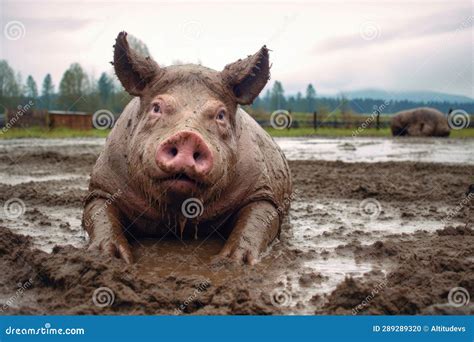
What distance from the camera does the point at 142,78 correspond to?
21.1 ft

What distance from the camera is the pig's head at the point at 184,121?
513 cm

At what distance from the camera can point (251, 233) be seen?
606 centimetres

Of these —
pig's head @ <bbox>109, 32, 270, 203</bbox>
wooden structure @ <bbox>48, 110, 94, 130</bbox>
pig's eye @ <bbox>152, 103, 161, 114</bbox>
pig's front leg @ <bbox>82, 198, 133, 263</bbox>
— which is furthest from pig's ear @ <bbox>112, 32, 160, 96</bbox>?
wooden structure @ <bbox>48, 110, 94, 130</bbox>

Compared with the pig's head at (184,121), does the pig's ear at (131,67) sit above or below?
above

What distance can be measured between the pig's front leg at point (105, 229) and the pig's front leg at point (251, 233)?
3.14 ft

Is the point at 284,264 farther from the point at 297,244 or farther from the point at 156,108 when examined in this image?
the point at 156,108

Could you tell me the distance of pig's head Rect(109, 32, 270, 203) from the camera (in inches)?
202

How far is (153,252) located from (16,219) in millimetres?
2581

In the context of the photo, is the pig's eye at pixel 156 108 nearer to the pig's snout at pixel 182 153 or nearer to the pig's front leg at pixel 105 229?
the pig's snout at pixel 182 153

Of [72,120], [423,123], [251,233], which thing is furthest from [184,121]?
[72,120]

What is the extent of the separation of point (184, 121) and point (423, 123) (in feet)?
92.9

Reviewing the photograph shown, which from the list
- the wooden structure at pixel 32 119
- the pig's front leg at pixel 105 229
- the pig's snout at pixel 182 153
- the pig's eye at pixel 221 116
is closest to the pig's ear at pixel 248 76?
the pig's eye at pixel 221 116

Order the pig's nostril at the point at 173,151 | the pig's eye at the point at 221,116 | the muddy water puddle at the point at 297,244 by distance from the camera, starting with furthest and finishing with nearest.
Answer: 1. the pig's eye at the point at 221,116
2. the pig's nostril at the point at 173,151
3. the muddy water puddle at the point at 297,244

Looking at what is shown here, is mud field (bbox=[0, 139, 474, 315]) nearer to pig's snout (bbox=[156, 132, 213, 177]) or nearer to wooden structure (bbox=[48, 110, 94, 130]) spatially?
pig's snout (bbox=[156, 132, 213, 177])
